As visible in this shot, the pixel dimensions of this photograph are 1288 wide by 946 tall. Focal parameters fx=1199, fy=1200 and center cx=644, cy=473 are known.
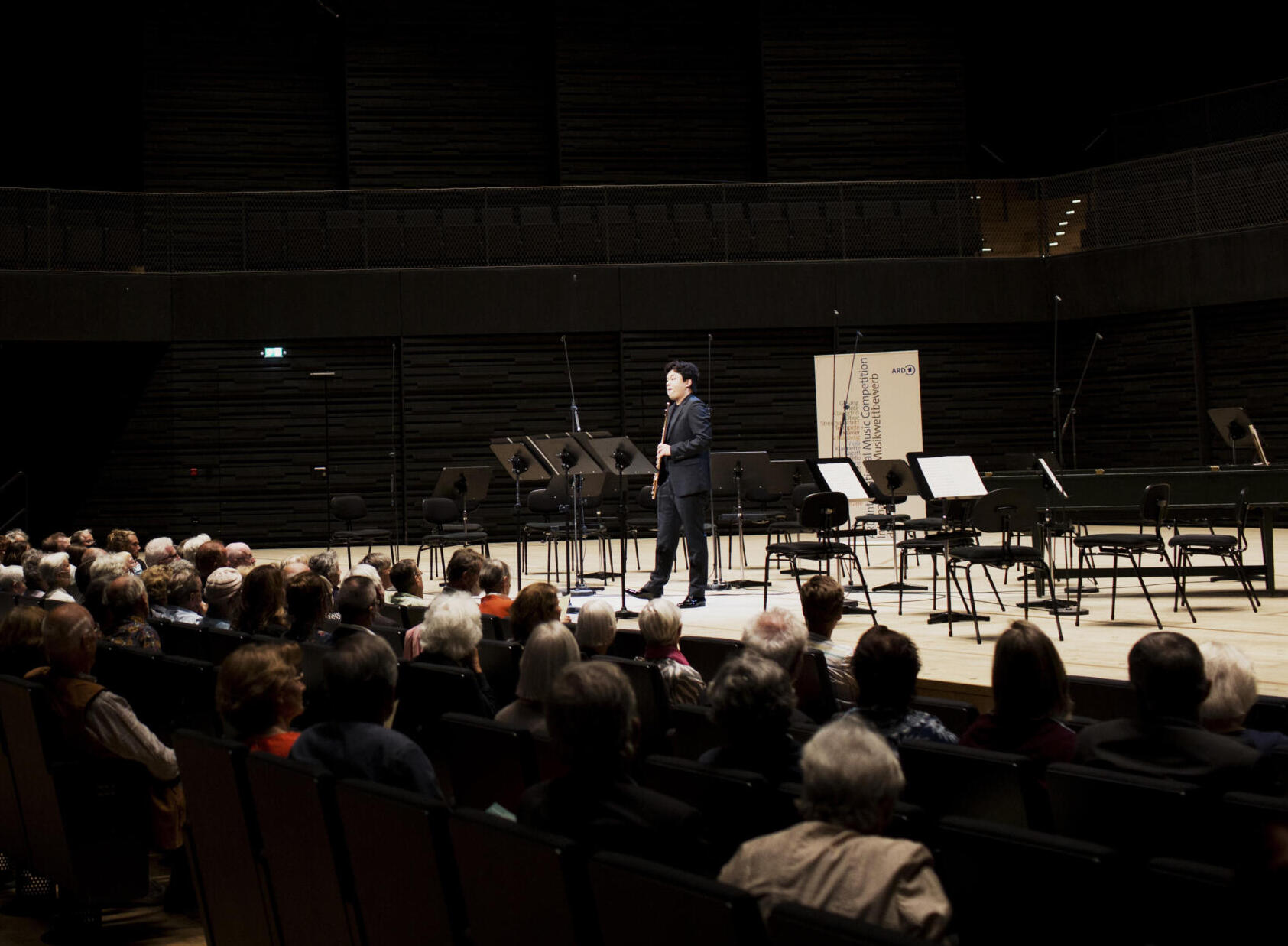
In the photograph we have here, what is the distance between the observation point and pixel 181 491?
14547 mm

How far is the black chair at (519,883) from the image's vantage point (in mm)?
1882

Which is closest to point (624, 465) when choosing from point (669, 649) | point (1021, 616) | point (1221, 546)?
point (1021, 616)

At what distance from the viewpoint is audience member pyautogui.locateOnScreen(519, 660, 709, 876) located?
84.9 inches

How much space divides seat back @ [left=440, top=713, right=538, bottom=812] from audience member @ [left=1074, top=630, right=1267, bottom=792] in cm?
131

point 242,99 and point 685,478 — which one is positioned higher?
point 242,99

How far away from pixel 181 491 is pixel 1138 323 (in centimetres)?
1184

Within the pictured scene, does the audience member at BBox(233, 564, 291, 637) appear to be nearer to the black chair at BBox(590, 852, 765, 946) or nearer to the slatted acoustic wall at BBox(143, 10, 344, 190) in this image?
the black chair at BBox(590, 852, 765, 946)

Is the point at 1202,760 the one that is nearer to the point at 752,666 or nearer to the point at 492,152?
the point at 752,666

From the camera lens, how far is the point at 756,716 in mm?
2643

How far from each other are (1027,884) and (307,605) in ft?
11.4

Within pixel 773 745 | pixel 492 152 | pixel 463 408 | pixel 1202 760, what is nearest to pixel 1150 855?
pixel 1202 760

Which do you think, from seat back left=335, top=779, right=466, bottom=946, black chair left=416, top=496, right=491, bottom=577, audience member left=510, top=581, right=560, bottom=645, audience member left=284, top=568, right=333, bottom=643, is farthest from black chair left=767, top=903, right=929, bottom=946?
black chair left=416, top=496, right=491, bottom=577

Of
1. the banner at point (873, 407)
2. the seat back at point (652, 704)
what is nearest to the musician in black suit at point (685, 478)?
the seat back at point (652, 704)

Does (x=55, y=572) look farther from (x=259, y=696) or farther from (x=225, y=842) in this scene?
(x=225, y=842)
